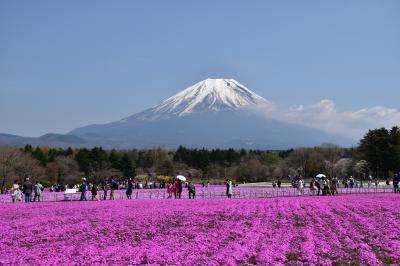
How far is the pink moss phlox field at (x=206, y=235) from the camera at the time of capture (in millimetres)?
15023

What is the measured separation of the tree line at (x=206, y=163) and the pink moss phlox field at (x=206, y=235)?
59724 millimetres

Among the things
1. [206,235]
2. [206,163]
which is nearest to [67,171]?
[206,163]

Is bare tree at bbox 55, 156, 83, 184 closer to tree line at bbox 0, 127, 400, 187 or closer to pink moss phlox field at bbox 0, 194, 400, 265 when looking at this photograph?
tree line at bbox 0, 127, 400, 187

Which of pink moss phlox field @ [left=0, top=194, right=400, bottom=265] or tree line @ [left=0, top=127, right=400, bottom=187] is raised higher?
tree line @ [left=0, top=127, right=400, bottom=187]

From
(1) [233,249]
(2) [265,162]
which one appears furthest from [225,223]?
(2) [265,162]

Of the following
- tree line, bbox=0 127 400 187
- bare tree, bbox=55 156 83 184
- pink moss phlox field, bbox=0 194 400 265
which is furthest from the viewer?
bare tree, bbox=55 156 83 184

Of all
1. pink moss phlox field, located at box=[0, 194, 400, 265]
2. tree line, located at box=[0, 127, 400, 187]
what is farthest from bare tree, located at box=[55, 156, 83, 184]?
pink moss phlox field, located at box=[0, 194, 400, 265]

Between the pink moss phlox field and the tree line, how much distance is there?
196 feet

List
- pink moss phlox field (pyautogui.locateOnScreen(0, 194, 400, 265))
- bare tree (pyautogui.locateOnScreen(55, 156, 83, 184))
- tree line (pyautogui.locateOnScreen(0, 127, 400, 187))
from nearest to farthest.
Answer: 1. pink moss phlox field (pyautogui.locateOnScreen(0, 194, 400, 265))
2. tree line (pyautogui.locateOnScreen(0, 127, 400, 187))
3. bare tree (pyautogui.locateOnScreen(55, 156, 83, 184))

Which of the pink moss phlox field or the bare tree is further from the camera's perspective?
the bare tree

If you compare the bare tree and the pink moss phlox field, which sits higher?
the bare tree

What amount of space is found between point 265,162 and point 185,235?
109 m

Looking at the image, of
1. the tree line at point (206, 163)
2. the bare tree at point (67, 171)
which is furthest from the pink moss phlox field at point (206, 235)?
the bare tree at point (67, 171)

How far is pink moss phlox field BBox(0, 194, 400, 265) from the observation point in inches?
591
